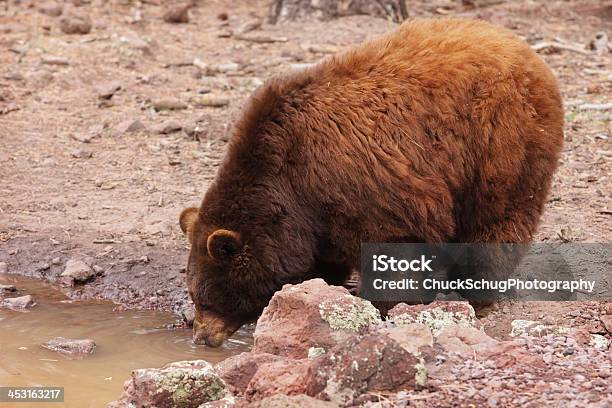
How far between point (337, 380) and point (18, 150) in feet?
23.9

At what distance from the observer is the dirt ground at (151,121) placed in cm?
894

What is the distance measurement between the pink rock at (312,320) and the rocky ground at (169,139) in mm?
373

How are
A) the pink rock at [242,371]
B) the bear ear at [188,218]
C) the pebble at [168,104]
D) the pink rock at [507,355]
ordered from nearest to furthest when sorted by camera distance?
the pink rock at [507,355]
the pink rock at [242,371]
the bear ear at [188,218]
the pebble at [168,104]

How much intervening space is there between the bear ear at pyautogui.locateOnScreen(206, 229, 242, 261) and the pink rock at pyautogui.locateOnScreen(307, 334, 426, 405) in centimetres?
221

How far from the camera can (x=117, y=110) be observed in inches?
472

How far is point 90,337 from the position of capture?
767 cm

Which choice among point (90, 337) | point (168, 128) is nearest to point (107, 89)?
point (168, 128)

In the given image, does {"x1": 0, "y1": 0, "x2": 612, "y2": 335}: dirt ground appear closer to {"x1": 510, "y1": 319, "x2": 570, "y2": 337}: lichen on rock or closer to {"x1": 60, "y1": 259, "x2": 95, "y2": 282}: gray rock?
{"x1": 60, "y1": 259, "x2": 95, "y2": 282}: gray rock

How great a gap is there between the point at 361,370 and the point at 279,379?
51 centimetres

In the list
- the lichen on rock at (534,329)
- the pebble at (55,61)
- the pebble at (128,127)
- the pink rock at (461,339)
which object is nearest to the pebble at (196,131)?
the pebble at (128,127)

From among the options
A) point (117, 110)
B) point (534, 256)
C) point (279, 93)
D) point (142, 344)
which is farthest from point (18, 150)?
point (534, 256)

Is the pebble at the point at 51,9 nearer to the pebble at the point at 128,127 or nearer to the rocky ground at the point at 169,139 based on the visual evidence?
the rocky ground at the point at 169,139

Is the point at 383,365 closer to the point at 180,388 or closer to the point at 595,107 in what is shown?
the point at 180,388

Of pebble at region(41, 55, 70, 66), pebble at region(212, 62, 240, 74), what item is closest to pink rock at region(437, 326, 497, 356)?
pebble at region(212, 62, 240, 74)
